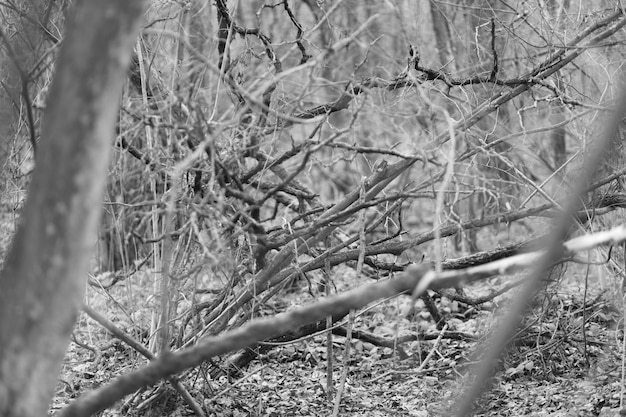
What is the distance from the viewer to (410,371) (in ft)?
18.5

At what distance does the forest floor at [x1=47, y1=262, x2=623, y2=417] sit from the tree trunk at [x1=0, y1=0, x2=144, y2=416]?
105 inches

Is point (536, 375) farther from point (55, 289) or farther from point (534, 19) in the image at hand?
point (55, 289)

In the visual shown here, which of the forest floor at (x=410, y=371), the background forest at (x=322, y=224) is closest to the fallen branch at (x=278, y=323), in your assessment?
the background forest at (x=322, y=224)

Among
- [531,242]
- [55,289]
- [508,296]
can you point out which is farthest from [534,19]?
[55,289]

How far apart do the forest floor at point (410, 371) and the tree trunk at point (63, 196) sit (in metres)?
2.68

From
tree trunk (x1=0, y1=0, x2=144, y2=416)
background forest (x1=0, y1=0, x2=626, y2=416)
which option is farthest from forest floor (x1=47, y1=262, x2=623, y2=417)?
tree trunk (x1=0, y1=0, x2=144, y2=416)

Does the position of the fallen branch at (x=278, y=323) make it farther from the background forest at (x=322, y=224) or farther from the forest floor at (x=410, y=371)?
the forest floor at (x=410, y=371)

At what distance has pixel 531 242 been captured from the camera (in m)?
5.55

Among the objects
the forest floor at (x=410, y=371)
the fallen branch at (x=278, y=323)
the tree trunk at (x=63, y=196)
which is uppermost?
the tree trunk at (x=63, y=196)

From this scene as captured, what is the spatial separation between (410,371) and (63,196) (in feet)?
12.4

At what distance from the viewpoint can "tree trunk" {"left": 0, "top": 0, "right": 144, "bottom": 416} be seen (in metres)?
2.40

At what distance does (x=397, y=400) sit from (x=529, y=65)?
3.08m

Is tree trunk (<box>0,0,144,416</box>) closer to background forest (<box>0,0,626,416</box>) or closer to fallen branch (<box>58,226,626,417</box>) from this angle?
fallen branch (<box>58,226,626,417</box>)

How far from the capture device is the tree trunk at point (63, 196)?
2402 mm
